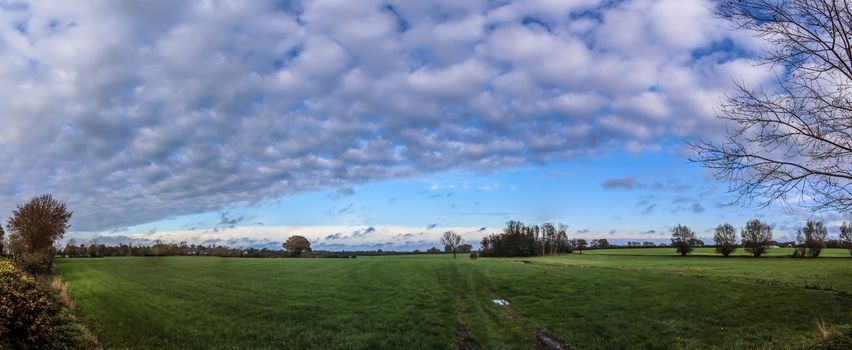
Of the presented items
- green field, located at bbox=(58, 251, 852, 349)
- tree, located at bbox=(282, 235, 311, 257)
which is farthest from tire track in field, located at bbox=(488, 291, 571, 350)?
tree, located at bbox=(282, 235, 311, 257)

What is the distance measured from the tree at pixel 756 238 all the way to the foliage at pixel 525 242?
206 feet

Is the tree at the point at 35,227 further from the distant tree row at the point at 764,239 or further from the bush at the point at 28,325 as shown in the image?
the distant tree row at the point at 764,239

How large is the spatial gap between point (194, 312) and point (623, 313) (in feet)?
77.1

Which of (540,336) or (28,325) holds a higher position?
(28,325)

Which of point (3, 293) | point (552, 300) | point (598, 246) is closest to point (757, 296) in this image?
point (552, 300)

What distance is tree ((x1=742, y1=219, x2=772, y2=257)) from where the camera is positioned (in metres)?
100

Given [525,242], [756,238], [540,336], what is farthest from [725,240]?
[540,336]

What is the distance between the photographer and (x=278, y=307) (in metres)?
25.9

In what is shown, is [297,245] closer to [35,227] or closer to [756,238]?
[35,227]

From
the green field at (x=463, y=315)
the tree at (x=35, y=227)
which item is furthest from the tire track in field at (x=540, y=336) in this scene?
the tree at (x=35, y=227)

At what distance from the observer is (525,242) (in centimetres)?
15462

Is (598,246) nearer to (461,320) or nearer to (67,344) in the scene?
(461,320)

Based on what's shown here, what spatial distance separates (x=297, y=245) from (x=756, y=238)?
142900 millimetres

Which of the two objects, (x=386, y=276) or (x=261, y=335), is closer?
(x=261, y=335)
